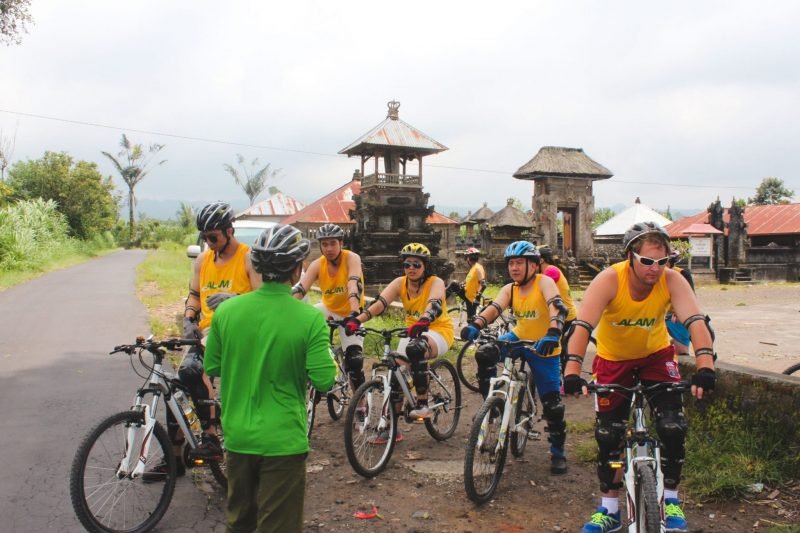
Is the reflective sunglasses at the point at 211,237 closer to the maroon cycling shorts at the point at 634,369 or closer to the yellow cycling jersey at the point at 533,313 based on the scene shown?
the yellow cycling jersey at the point at 533,313

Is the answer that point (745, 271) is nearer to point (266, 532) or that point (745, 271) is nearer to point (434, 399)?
point (434, 399)

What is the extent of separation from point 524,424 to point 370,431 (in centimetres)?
141

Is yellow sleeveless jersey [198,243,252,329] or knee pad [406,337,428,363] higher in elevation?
yellow sleeveless jersey [198,243,252,329]

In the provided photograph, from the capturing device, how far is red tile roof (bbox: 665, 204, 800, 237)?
3909cm

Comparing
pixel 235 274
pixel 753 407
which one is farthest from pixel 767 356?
pixel 235 274

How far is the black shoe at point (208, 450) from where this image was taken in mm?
4410

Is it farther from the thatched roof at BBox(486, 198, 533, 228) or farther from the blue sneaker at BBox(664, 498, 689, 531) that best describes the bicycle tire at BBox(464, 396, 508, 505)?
the thatched roof at BBox(486, 198, 533, 228)

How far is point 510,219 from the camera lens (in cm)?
3697

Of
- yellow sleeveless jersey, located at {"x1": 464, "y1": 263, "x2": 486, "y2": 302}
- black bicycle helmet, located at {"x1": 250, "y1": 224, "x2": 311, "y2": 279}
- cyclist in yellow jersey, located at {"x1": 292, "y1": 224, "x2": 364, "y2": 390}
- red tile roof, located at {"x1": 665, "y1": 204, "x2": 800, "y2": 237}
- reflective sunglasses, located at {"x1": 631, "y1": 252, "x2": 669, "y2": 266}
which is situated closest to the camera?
black bicycle helmet, located at {"x1": 250, "y1": 224, "x2": 311, "y2": 279}

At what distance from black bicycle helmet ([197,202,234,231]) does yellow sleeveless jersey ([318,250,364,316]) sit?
198 centimetres

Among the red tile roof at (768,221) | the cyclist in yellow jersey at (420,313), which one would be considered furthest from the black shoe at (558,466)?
the red tile roof at (768,221)

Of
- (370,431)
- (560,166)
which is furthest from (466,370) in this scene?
(560,166)

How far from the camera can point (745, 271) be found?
113ft

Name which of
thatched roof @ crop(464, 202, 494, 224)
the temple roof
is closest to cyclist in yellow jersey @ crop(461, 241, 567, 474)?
the temple roof
